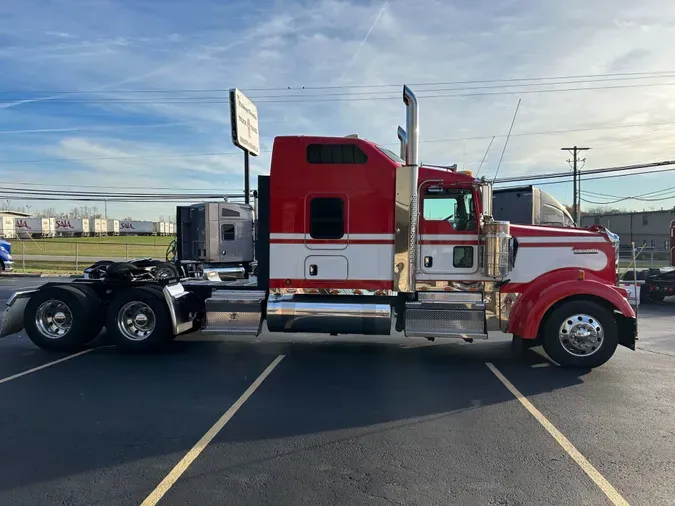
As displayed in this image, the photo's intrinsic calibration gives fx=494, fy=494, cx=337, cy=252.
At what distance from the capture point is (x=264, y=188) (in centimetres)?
757

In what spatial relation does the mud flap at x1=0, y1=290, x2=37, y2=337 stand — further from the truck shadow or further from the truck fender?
the truck fender

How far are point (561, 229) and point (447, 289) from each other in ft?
6.41

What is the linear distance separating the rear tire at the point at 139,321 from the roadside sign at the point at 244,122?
8.81 metres

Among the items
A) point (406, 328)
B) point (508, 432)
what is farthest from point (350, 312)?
point (508, 432)

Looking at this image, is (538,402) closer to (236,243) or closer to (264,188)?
(264,188)

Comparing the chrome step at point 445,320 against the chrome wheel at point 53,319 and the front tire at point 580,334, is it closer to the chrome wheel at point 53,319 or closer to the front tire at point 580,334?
the front tire at point 580,334

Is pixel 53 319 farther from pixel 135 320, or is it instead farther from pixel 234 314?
pixel 234 314

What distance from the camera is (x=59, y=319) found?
8.17 meters

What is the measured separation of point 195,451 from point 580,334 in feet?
17.3

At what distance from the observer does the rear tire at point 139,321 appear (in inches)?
305

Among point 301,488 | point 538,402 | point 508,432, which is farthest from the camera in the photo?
point 538,402

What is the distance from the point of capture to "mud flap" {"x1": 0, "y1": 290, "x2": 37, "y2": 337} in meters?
7.84

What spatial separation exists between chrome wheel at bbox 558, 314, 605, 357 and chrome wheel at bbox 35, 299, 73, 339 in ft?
24.9

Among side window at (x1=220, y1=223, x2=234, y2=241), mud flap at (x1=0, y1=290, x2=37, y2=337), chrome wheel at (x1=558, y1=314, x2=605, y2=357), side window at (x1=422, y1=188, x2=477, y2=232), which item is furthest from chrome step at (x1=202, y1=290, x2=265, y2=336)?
side window at (x1=220, y1=223, x2=234, y2=241)
